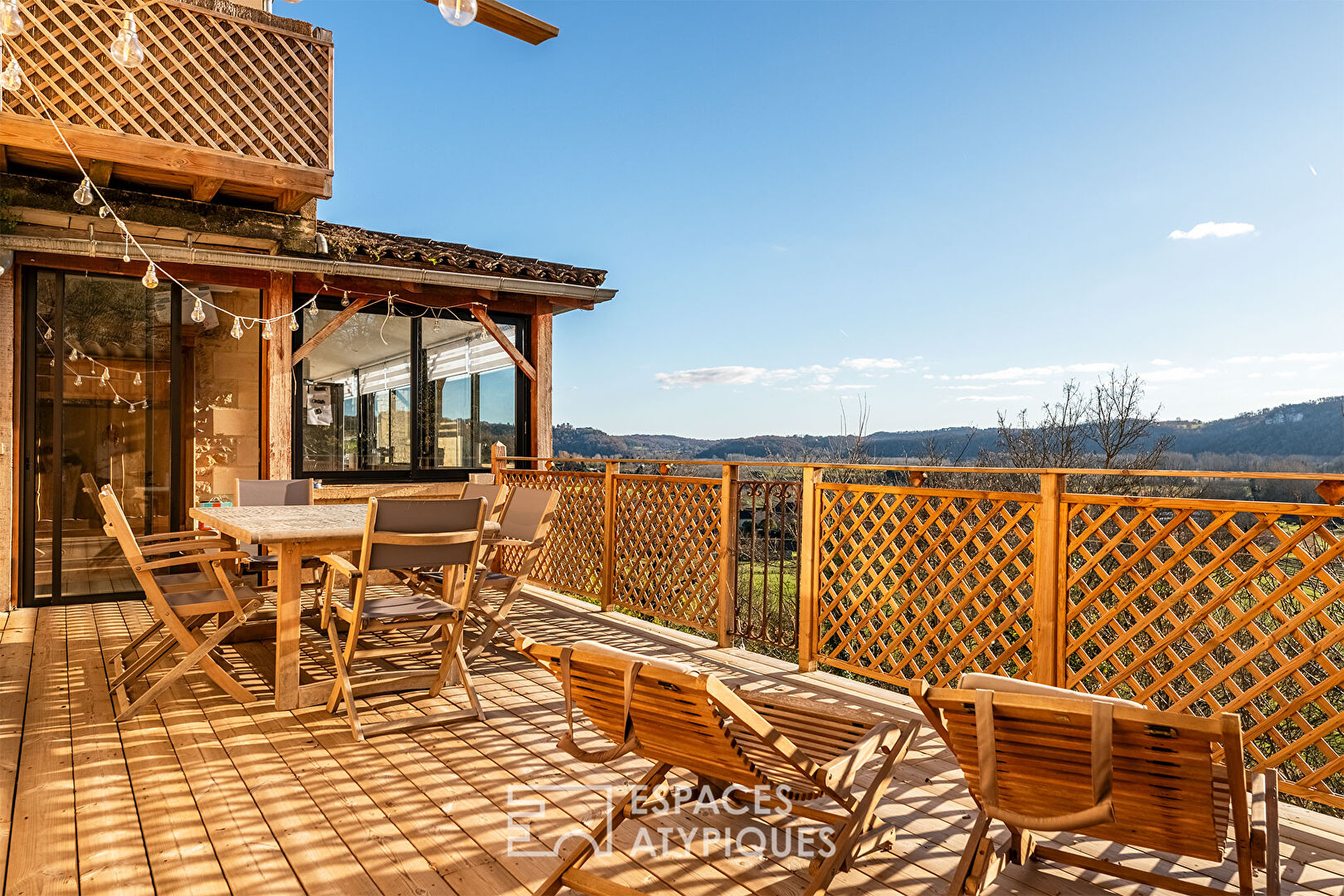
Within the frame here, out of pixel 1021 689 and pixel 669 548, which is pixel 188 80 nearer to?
pixel 669 548

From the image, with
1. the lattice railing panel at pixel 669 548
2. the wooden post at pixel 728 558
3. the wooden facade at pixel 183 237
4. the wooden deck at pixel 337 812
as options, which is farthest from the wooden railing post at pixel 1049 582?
the wooden facade at pixel 183 237

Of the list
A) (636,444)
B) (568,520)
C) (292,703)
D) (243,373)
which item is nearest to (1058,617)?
(292,703)

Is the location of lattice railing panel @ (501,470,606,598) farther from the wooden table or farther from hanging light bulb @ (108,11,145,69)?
hanging light bulb @ (108,11,145,69)

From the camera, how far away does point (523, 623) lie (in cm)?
497

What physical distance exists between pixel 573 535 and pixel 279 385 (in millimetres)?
2404

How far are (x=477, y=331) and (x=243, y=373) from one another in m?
1.83

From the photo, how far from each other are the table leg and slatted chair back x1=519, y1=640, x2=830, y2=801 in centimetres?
178

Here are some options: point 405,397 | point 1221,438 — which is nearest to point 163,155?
point 405,397

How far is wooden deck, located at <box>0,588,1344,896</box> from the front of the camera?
6.48ft

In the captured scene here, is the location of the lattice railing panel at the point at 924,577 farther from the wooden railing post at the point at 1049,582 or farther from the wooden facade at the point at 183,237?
the wooden facade at the point at 183,237

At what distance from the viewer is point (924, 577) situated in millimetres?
3775

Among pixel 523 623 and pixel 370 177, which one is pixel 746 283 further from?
pixel 523 623

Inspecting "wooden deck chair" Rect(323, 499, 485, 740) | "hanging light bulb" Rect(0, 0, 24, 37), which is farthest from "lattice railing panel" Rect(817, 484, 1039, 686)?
"hanging light bulb" Rect(0, 0, 24, 37)

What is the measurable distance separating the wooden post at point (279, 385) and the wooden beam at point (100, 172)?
112 cm
